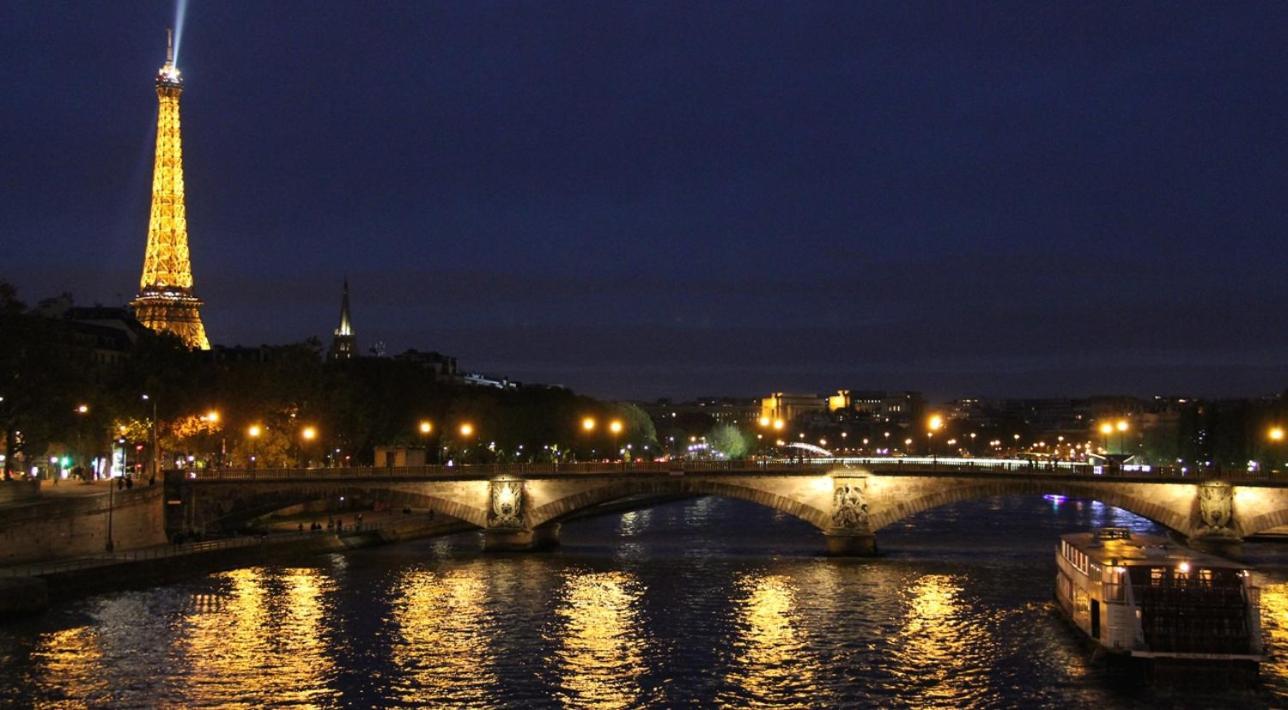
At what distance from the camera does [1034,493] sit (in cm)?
7900

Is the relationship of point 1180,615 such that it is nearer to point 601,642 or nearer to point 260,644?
point 601,642

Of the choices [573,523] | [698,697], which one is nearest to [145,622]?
[698,697]

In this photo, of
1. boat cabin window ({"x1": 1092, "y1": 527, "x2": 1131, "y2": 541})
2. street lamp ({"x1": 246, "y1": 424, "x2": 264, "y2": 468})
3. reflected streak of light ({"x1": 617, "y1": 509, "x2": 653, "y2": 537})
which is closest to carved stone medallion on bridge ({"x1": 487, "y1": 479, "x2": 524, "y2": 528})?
reflected streak of light ({"x1": 617, "y1": 509, "x2": 653, "y2": 537})

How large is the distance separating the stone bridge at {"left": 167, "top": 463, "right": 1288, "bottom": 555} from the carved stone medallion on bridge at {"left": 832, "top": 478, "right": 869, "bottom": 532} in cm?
6

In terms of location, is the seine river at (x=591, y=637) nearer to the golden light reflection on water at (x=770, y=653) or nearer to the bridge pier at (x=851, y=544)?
the golden light reflection on water at (x=770, y=653)

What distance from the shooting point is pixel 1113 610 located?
4666cm

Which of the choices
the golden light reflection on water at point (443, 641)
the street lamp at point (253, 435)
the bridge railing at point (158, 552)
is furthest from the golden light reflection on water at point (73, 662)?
the street lamp at point (253, 435)

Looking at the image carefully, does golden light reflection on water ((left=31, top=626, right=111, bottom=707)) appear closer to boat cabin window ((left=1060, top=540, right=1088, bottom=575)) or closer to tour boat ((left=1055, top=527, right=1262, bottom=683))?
tour boat ((left=1055, top=527, right=1262, bottom=683))

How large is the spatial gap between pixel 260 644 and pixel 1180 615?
98.5 feet

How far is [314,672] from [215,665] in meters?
3.44

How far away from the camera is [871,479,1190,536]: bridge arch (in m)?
79.6

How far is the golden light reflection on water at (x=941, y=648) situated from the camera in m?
44.0

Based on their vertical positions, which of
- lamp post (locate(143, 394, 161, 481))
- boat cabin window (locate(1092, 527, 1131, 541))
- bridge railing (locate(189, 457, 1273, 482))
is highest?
lamp post (locate(143, 394, 161, 481))

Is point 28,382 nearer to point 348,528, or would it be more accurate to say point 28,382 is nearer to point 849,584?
point 348,528
